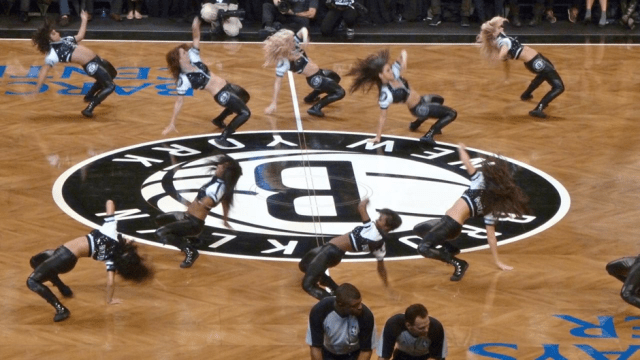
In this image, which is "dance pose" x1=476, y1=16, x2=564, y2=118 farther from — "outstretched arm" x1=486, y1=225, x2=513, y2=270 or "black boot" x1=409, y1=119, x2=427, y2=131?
"outstretched arm" x1=486, y1=225, x2=513, y2=270

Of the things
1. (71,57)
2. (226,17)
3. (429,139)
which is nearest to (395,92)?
(429,139)

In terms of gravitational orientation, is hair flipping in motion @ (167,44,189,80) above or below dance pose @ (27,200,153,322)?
above

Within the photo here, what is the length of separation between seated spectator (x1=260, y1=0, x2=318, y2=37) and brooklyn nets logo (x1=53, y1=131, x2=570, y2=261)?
5230 mm

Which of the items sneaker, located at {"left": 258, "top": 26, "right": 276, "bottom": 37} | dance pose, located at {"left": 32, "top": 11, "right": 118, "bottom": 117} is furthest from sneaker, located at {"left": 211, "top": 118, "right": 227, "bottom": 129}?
sneaker, located at {"left": 258, "top": 26, "right": 276, "bottom": 37}

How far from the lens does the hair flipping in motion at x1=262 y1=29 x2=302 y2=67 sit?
47.3ft

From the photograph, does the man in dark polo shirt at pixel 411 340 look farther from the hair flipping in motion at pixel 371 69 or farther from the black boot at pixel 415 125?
the black boot at pixel 415 125

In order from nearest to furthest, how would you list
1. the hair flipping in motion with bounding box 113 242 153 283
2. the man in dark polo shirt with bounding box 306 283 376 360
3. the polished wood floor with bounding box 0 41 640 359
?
the man in dark polo shirt with bounding box 306 283 376 360 → the polished wood floor with bounding box 0 41 640 359 → the hair flipping in motion with bounding box 113 242 153 283

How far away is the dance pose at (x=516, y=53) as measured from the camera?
14.8 metres

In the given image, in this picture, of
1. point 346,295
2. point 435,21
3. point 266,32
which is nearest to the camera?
point 346,295

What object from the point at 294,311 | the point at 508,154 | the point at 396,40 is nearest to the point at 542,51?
the point at 396,40

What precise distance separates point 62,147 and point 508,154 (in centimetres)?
549

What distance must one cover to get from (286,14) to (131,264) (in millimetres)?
10507

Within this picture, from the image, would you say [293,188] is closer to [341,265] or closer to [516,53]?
[341,265]

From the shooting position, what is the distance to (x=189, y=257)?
33.9 ft
